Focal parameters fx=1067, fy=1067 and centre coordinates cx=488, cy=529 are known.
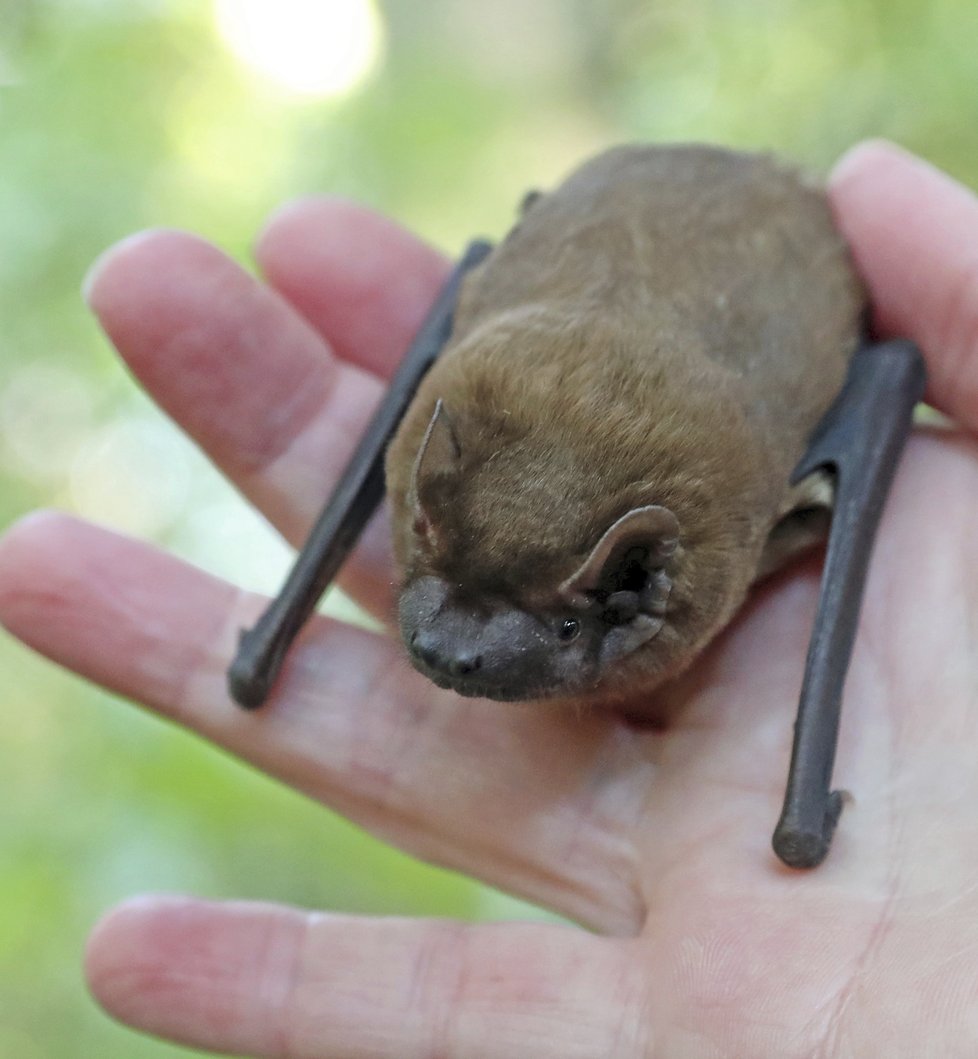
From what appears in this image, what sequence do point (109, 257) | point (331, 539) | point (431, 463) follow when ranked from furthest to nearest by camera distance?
point (109, 257), point (331, 539), point (431, 463)

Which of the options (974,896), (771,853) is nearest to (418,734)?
(771,853)

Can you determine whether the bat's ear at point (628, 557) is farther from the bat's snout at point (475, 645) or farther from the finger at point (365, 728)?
the finger at point (365, 728)

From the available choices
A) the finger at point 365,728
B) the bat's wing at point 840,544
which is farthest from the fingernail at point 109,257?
the bat's wing at point 840,544

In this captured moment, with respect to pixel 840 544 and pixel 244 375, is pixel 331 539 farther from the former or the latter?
pixel 840 544

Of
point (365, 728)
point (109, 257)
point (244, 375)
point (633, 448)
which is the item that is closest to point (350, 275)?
point (244, 375)

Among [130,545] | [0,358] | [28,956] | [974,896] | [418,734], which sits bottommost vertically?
[28,956]

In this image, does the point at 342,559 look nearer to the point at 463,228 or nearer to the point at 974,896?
the point at 974,896
